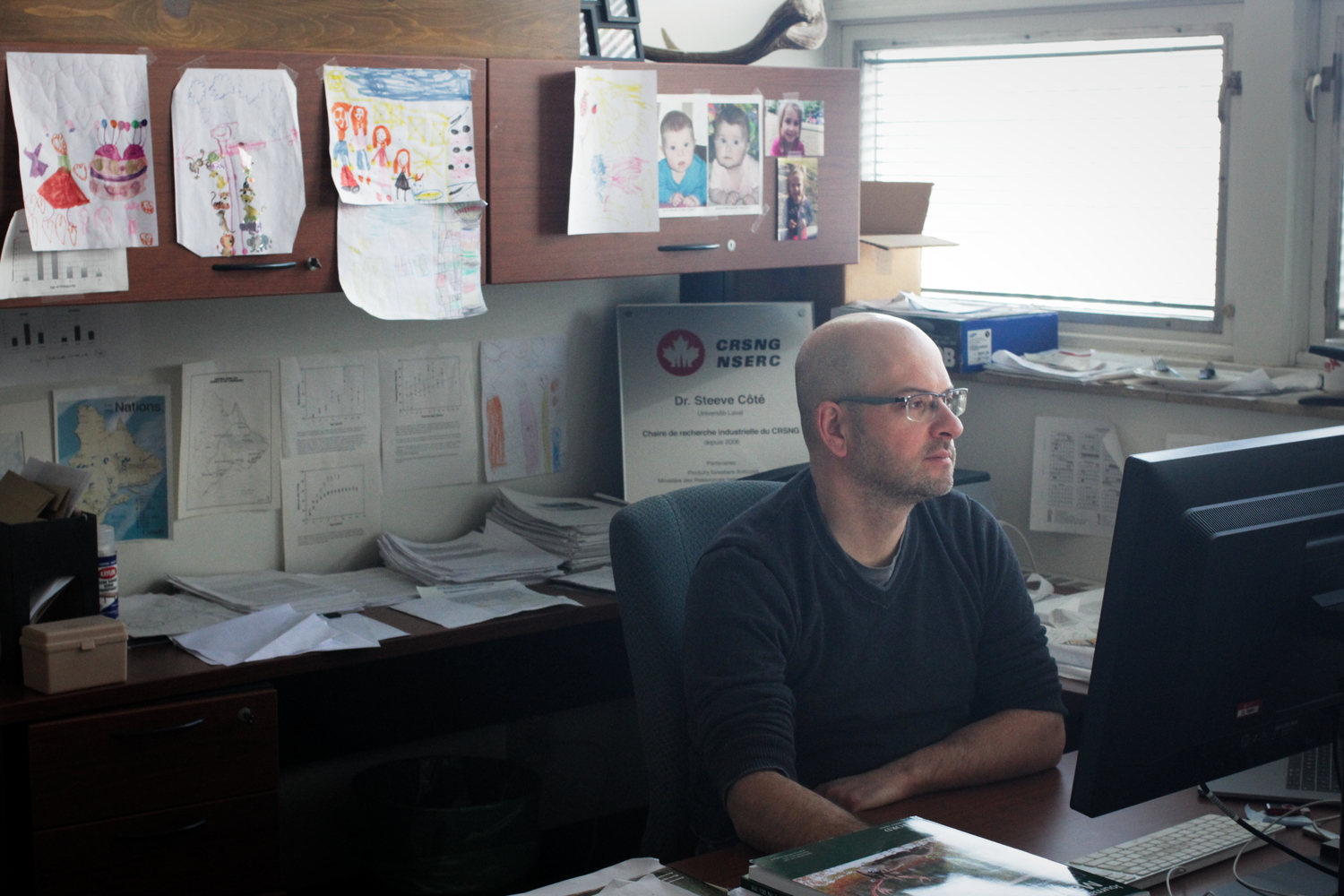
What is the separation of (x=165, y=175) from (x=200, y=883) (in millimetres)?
1071

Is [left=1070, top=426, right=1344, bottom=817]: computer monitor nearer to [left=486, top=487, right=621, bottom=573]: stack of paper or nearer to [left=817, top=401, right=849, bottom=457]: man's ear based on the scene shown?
[left=817, top=401, right=849, bottom=457]: man's ear

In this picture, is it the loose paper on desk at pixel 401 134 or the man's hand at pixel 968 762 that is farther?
the loose paper on desk at pixel 401 134

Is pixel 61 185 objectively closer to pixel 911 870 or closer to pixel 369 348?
pixel 369 348

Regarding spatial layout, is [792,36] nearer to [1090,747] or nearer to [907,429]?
[907,429]

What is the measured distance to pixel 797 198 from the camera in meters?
2.76

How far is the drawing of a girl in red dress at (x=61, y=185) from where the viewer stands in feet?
6.41

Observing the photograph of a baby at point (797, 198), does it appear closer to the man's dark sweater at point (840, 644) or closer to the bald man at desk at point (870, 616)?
the bald man at desk at point (870, 616)

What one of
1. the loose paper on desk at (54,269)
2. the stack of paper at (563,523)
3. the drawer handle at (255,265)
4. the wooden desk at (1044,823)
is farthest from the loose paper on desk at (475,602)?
the wooden desk at (1044,823)

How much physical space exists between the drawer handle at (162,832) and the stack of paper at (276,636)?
243 millimetres

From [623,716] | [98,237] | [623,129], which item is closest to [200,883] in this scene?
[98,237]

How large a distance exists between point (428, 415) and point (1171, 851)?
1805 mm

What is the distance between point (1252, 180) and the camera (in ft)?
8.73

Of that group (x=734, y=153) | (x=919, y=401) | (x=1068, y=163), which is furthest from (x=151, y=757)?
(x=1068, y=163)

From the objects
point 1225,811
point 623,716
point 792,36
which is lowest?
point 623,716
